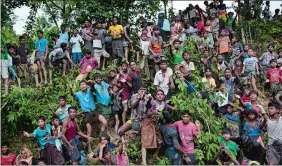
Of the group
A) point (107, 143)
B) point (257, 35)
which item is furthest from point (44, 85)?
point (257, 35)

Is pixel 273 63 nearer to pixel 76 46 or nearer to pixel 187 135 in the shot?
pixel 187 135

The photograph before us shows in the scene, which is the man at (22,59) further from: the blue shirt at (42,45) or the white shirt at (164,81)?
the white shirt at (164,81)

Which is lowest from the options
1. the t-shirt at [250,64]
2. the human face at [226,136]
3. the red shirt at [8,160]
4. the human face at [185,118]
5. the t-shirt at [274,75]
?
the red shirt at [8,160]

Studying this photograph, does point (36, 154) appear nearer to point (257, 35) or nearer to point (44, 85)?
point (44, 85)

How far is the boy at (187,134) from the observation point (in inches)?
309

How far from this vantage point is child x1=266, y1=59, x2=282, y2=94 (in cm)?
1056

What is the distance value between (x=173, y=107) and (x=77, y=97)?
2.06 m

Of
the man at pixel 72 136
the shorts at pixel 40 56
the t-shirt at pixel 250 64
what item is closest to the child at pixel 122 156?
the man at pixel 72 136

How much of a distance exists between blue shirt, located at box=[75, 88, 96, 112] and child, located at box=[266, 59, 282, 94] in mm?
4764

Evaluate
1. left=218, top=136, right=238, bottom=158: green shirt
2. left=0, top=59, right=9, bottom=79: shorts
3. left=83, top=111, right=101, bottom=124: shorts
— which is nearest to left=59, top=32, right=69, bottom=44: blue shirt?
left=0, top=59, right=9, bottom=79: shorts

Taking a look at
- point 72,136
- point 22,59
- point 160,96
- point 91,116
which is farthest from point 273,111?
point 22,59

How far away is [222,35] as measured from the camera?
40.4 feet

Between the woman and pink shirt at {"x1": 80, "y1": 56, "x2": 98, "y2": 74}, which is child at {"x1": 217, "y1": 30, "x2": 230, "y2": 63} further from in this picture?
the woman

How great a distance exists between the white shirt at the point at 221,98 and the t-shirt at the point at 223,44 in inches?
117
